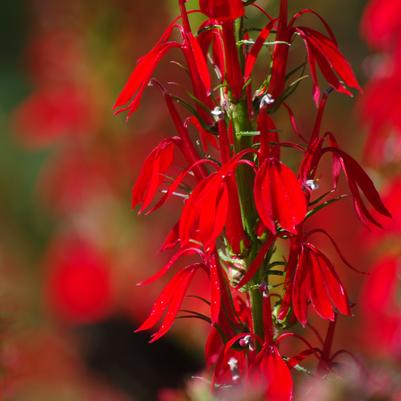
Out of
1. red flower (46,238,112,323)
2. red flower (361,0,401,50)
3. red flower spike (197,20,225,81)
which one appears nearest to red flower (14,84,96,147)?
red flower (46,238,112,323)

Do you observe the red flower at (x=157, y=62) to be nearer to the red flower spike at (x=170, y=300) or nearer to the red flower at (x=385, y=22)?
the red flower spike at (x=170, y=300)

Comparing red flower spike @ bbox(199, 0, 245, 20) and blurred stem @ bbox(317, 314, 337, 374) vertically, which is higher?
red flower spike @ bbox(199, 0, 245, 20)

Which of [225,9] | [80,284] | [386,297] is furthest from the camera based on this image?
[80,284]

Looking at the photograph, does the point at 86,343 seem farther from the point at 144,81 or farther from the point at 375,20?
the point at 144,81

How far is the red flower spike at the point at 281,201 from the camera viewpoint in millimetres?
481

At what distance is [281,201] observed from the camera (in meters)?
0.48

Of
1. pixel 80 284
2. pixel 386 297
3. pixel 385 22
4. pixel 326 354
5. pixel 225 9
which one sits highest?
pixel 225 9

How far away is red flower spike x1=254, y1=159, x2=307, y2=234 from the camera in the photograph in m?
0.48

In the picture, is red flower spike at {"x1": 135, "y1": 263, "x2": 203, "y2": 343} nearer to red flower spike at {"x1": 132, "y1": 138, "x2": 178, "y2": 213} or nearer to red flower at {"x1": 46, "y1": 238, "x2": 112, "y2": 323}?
red flower spike at {"x1": 132, "y1": 138, "x2": 178, "y2": 213}

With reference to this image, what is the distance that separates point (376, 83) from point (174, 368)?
547mm

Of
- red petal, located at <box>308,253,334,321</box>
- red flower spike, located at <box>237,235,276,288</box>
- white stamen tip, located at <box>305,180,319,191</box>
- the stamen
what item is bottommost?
red petal, located at <box>308,253,334,321</box>

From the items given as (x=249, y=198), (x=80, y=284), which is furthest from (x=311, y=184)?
(x=80, y=284)

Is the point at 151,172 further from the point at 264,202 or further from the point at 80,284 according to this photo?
the point at 80,284

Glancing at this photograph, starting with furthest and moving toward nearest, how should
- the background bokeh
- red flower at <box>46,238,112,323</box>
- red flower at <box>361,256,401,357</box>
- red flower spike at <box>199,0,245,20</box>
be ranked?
red flower at <box>46,238,112,323</box>
the background bokeh
red flower at <box>361,256,401,357</box>
red flower spike at <box>199,0,245,20</box>
